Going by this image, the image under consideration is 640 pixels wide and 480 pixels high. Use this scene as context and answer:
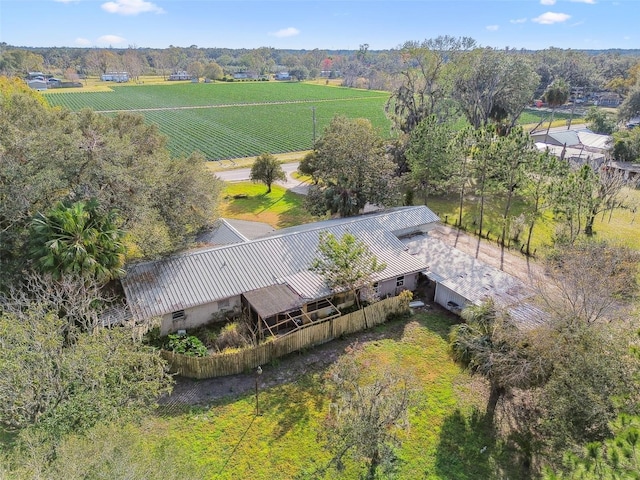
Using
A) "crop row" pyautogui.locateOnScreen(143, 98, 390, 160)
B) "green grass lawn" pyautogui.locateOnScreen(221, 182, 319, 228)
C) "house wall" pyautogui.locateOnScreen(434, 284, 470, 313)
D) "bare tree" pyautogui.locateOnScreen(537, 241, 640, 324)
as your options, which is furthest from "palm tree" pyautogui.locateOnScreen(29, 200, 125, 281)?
"crop row" pyautogui.locateOnScreen(143, 98, 390, 160)

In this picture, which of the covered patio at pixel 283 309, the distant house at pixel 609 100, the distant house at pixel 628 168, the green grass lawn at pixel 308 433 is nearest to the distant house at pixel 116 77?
the distant house at pixel 609 100

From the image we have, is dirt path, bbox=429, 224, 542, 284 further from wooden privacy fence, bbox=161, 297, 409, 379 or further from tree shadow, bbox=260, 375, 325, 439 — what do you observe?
tree shadow, bbox=260, 375, 325, 439

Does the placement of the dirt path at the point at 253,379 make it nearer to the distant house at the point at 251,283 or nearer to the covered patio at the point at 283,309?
the covered patio at the point at 283,309

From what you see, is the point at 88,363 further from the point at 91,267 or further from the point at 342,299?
the point at 342,299

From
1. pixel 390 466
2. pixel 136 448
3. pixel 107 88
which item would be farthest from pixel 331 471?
pixel 107 88

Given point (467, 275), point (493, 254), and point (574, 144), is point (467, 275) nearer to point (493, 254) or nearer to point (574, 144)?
point (493, 254)

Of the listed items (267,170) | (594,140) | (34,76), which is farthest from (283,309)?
(34,76)

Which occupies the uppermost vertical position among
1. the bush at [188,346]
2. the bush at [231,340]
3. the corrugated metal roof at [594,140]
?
the corrugated metal roof at [594,140]
